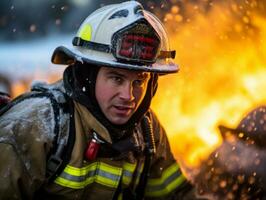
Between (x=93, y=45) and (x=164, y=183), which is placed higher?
(x=93, y=45)

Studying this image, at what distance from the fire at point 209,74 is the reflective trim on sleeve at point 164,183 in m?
1.91

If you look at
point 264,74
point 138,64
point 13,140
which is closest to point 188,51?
point 264,74

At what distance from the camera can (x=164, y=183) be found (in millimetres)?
3555

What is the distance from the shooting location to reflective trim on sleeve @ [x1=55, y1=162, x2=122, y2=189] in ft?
8.89

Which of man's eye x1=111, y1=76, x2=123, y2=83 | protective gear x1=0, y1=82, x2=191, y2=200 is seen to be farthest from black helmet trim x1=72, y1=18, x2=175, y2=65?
protective gear x1=0, y1=82, x2=191, y2=200

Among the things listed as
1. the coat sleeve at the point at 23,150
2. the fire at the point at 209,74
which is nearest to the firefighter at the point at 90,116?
the coat sleeve at the point at 23,150

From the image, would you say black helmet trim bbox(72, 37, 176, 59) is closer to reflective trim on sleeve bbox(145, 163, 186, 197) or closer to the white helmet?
the white helmet

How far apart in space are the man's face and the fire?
8.90 ft

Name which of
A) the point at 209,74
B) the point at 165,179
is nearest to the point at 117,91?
the point at 165,179

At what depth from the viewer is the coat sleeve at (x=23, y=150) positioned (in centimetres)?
Result: 253

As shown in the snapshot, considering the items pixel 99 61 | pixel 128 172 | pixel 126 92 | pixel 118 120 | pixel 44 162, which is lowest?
pixel 128 172

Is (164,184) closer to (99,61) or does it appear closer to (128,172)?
(128,172)

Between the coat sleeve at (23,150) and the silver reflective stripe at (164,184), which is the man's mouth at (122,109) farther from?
A: the silver reflective stripe at (164,184)

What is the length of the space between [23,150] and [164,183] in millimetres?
1339
